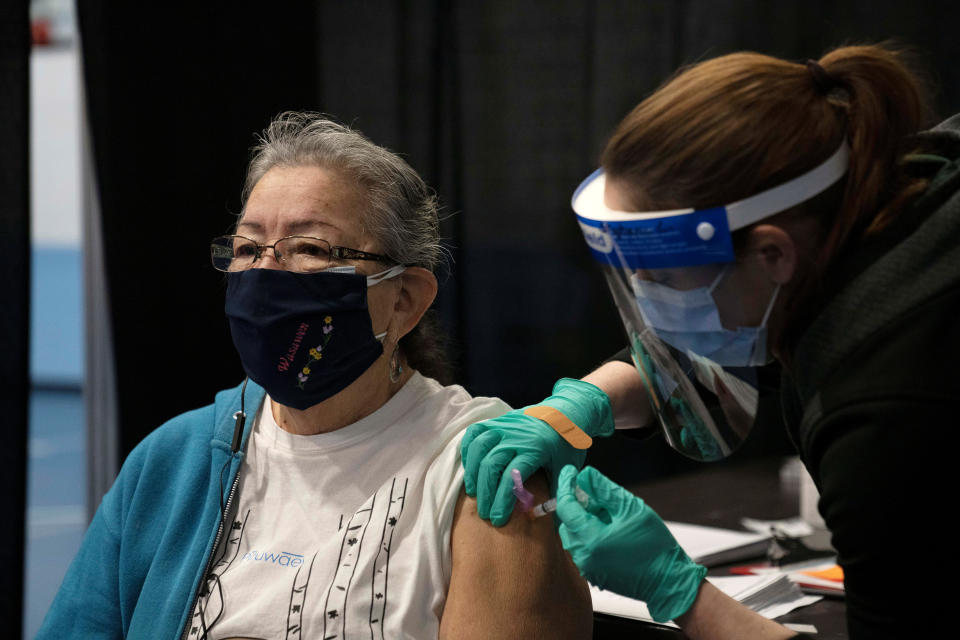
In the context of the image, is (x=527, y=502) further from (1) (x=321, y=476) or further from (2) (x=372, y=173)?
(2) (x=372, y=173)

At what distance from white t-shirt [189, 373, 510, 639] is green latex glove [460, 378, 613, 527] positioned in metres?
0.06

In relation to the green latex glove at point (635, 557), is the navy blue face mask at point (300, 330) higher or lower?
higher

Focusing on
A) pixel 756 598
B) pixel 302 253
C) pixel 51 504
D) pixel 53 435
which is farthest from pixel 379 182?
pixel 53 435

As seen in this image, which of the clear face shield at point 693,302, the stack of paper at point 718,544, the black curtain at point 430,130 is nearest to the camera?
the clear face shield at point 693,302

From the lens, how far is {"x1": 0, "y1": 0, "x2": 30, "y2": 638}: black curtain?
2.72 m

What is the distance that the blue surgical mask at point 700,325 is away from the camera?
1.15 meters

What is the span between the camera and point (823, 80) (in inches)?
44.0

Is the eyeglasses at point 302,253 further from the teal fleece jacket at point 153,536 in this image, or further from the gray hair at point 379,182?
the teal fleece jacket at point 153,536

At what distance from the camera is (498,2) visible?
3598mm

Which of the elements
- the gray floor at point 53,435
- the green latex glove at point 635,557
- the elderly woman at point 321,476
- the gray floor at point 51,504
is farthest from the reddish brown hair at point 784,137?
the gray floor at point 51,504

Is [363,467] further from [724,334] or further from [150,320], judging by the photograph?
[150,320]

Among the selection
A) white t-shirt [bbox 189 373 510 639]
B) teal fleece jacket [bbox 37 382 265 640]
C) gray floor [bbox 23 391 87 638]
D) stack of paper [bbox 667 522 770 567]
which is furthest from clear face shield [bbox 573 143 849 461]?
gray floor [bbox 23 391 87 638]

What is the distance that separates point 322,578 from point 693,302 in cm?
71

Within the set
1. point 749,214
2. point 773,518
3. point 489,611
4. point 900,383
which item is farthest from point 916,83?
point 773,518
